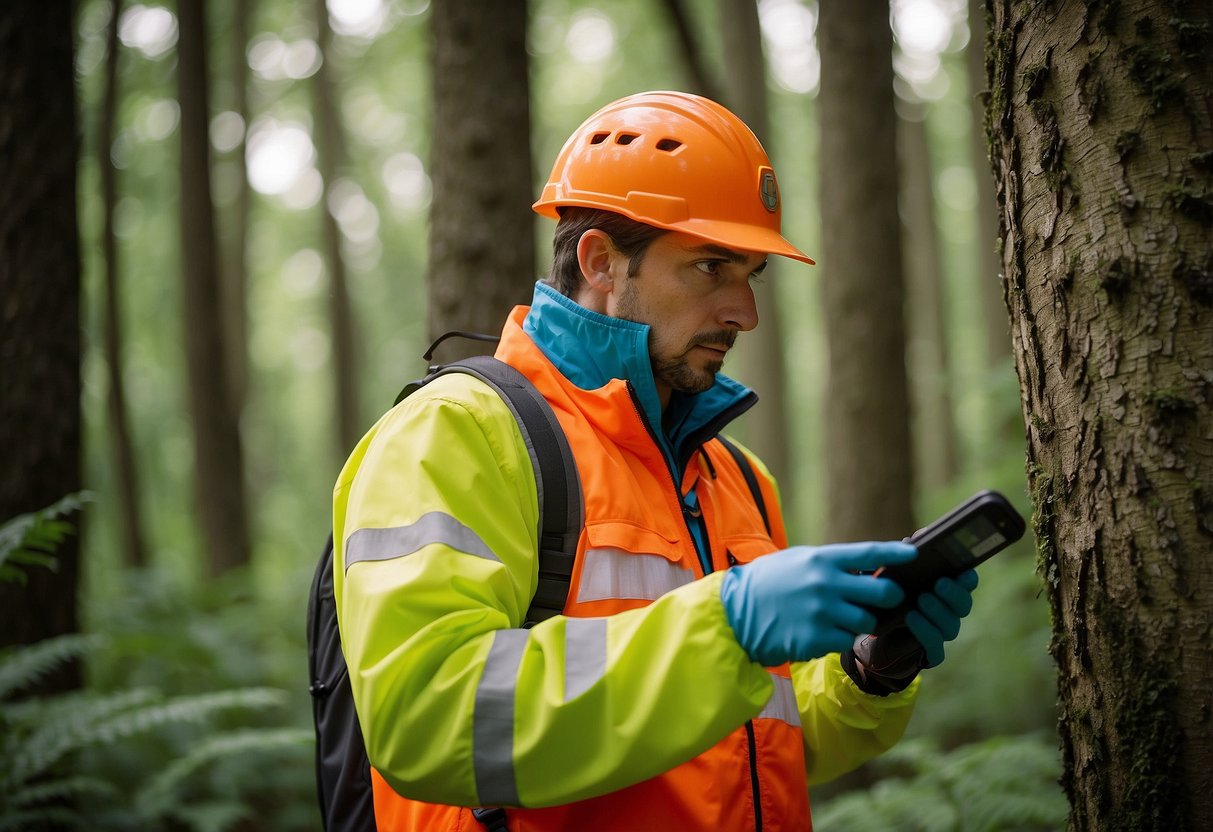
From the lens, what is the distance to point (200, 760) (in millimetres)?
5164

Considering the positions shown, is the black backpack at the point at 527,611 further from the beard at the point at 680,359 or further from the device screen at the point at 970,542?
the device screen at the point at 970,542

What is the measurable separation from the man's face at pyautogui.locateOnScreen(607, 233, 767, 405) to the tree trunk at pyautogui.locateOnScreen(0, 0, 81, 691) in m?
3.80

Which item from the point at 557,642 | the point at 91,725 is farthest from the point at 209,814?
the point at 557,642

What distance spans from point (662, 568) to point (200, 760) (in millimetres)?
4147

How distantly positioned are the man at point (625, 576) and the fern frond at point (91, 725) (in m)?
2.87

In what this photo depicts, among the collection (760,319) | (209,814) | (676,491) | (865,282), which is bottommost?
(209,814)

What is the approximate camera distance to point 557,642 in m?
1.71

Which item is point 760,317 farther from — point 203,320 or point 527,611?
point 527,611

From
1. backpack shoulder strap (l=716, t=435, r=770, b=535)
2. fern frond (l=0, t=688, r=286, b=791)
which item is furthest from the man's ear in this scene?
fern frond (l=0, t=688, r=286, b=791)

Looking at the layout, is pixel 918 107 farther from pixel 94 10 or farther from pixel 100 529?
→ pixel 100 529

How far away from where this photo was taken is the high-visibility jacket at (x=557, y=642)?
64.6 inches

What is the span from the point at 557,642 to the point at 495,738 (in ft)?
0.64

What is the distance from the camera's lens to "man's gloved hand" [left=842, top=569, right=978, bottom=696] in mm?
1872

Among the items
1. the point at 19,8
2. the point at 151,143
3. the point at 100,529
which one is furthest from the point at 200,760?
the point at 100,529
